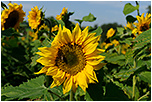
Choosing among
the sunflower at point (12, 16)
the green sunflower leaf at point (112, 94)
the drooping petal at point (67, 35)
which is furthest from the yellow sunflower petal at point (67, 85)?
the sunflower at point (12, 16)

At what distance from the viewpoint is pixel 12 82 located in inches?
117

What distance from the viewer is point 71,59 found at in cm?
139

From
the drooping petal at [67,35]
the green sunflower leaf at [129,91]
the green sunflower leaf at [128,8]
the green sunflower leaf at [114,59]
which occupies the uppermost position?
the green sunflower leaf at [128,8]

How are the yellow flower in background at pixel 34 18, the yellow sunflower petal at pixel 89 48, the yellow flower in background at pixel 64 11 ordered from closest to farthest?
the yellow sunflower petal at pixel 89 48 < the yellow flower in background at pixel 64 11 < the yellow flower in background at pixel 34 18

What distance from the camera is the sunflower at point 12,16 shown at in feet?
7.80

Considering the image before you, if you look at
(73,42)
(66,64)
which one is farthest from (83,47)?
(66,64)

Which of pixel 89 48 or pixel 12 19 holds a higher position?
pixel 12 19

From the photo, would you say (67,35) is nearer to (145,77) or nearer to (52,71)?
(52,71)

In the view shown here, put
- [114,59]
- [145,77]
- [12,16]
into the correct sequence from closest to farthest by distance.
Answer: [145,77]
[114,59]
[12,16]

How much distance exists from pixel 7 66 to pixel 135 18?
201cm

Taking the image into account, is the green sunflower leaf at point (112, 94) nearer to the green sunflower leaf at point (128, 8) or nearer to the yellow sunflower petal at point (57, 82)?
the yellow sunflower petal at point (57, 82)

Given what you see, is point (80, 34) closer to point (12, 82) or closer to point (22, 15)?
point (22, 15)

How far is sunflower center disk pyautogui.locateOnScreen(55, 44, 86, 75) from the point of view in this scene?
1331mm

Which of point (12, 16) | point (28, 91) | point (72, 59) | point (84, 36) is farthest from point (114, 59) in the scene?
point (12, 16)
